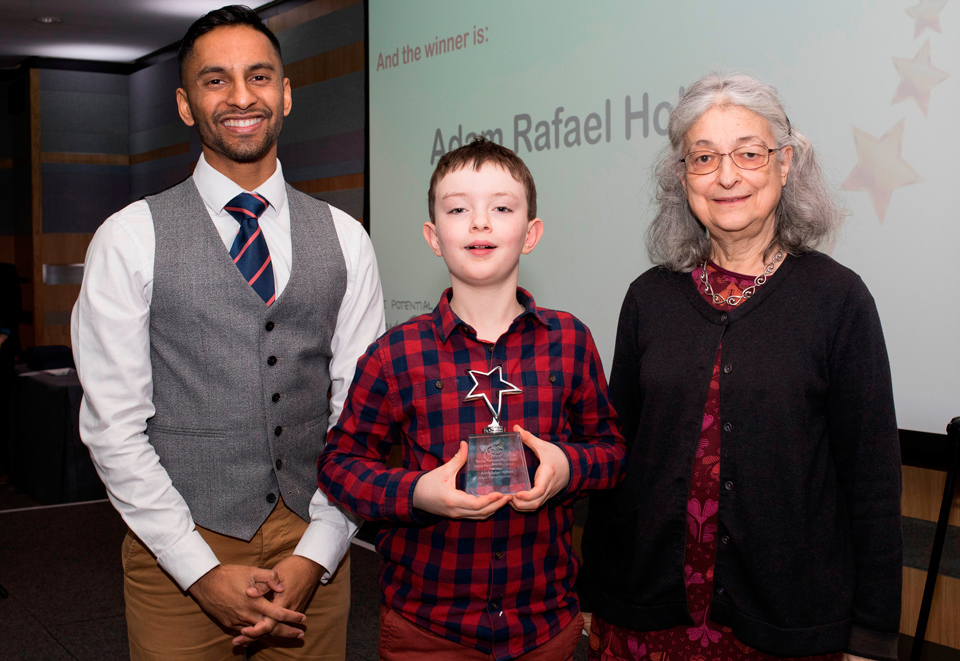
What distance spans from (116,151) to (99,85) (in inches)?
24.2

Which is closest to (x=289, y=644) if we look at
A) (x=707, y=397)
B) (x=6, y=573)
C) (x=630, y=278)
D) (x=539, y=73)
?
(x=707, y=397)

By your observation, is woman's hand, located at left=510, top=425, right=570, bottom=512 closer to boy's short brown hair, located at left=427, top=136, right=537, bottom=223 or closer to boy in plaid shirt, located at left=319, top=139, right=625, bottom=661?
boy in plaid shirt, located at left=319, top=139, right=625, bottom=661

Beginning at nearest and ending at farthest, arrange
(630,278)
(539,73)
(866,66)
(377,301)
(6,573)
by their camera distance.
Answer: (377,301)
(866,66)
(630,278)
(539,73)
(6,573)

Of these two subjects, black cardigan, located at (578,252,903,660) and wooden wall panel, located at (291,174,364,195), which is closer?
black cardigan, located at (578,252,903,660)

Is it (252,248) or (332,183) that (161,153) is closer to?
(332,183)

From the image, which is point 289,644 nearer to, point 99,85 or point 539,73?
point 539,73

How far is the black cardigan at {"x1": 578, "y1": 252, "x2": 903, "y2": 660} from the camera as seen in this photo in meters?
1.23

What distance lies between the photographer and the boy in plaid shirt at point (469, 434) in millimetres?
1266

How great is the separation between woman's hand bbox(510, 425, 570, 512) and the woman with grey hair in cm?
20

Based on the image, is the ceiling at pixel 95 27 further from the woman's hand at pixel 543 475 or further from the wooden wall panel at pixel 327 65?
the woman's hand at pixel 543 475

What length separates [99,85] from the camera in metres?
7.49

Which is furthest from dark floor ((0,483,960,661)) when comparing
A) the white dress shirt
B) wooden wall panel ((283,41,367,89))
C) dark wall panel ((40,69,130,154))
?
dark wall panel ((40,69,130,154))

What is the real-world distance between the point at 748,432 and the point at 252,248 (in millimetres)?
942

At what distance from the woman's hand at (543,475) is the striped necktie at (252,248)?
1.90 ft
